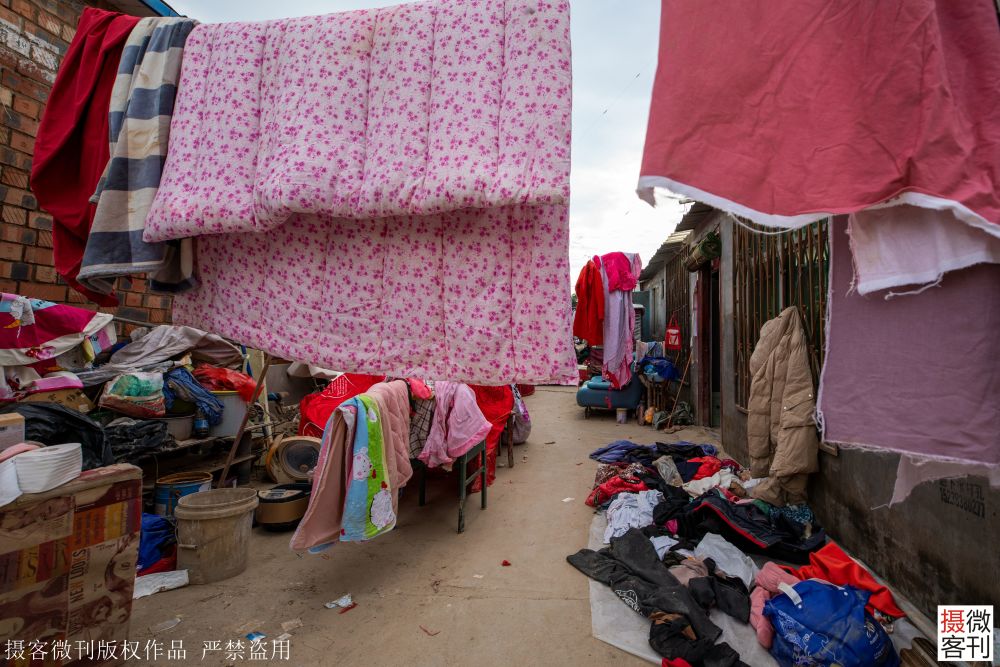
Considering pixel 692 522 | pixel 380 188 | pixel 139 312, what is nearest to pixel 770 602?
pixel 692 522

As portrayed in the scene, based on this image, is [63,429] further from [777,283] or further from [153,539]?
[777,283]

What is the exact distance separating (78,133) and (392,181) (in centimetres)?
117

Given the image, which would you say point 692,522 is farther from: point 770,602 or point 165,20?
point 165,20

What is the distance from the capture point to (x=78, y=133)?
4.78 feet

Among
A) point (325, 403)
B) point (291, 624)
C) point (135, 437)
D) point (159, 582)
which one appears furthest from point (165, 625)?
point (325, 403)

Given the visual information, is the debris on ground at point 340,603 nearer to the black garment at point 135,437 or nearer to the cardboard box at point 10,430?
the cardboard box at point 10,430

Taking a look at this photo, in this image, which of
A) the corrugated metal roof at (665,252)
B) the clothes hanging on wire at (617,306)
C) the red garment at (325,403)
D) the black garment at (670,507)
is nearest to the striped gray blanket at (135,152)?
the red garment at (325,403)

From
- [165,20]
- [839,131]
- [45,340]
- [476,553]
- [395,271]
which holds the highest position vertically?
[165,20]

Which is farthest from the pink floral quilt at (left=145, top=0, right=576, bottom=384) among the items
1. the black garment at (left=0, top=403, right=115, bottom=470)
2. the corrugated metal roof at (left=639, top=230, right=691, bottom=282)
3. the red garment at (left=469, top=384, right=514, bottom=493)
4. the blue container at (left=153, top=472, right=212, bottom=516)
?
the corrugated metal roof at (left=639, top=230, right=691, bottom=282)

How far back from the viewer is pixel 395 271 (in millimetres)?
1287

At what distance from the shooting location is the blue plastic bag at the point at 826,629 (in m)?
2.11

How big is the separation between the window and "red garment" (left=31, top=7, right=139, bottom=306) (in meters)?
3.18

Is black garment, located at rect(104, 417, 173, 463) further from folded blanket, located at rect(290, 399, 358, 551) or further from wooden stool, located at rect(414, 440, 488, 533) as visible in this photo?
wooden stool, located at rect(414, 440, 488, 533)

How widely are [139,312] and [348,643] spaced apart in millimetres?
3877
